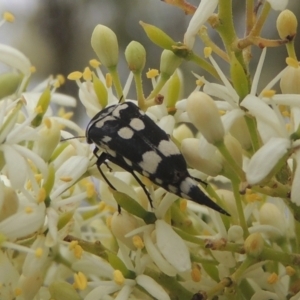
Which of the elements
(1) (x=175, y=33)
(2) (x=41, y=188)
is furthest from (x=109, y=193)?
(1) (x=175, y=33)

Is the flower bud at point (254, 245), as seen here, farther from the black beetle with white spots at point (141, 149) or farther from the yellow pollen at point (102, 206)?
the yellow pollen at point (102, 206)

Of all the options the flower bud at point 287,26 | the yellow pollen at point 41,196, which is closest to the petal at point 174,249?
the yellow pollen at point 41,196

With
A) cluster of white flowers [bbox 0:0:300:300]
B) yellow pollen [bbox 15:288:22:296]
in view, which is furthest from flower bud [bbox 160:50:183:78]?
yellow pollen [bbox 15:288:22:296]

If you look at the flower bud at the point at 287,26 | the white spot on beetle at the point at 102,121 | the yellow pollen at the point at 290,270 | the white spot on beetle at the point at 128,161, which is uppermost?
the flower bud at the point at 287,26

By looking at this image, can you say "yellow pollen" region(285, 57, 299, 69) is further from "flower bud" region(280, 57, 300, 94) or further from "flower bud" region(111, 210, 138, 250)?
"flower bud" region(111, 210, 138, 250)

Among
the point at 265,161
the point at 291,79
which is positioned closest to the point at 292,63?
the point at 291,79

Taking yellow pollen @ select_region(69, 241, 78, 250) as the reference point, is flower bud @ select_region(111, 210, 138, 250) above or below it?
above

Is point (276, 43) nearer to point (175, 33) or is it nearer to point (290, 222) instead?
point (290, 222)
